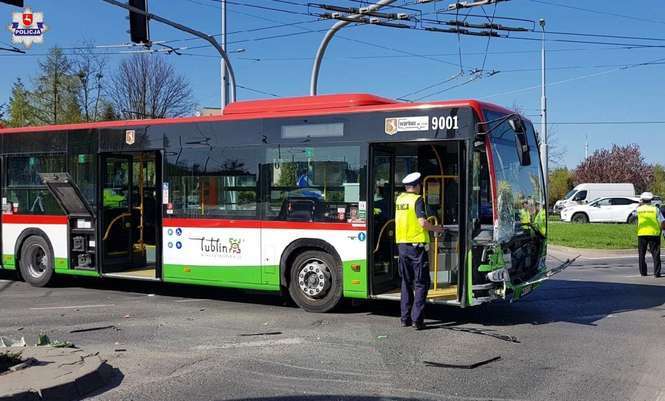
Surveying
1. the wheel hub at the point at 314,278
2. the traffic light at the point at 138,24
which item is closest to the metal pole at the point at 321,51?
the traffic light at the point at 138,24

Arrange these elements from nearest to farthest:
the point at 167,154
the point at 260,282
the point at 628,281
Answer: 1. the point at 260,282
2. the point at 167,154
3. the point at 628,281

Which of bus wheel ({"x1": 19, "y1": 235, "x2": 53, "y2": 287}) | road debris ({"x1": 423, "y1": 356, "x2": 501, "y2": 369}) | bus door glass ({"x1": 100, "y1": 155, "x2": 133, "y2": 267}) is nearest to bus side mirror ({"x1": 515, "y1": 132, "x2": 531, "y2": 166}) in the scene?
road debris ({"x1": 423, "y1": 356, "x2": 501, "y2": 369})

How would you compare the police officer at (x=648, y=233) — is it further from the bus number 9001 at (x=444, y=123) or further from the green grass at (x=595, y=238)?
the bus number 9001 at (x=444, y=123)

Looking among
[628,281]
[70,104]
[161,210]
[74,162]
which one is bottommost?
[628,281]

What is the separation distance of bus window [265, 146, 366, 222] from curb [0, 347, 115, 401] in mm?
3897

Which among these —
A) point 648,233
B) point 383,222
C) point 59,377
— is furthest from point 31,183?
point 648,233

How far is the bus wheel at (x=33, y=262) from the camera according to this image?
40.6 ft

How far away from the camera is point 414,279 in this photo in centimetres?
840

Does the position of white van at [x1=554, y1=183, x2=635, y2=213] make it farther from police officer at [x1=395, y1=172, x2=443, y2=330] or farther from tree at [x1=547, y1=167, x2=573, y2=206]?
police officer at [x1=395, y1=172, x2=443, y2=330]

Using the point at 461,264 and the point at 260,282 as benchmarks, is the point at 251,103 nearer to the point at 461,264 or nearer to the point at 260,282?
the point at 260,282

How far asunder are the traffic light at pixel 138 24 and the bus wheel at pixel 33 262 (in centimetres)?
503

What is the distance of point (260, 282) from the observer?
992 cm

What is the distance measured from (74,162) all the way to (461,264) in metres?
7.43

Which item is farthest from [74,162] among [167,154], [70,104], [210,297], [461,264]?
[70,104]
